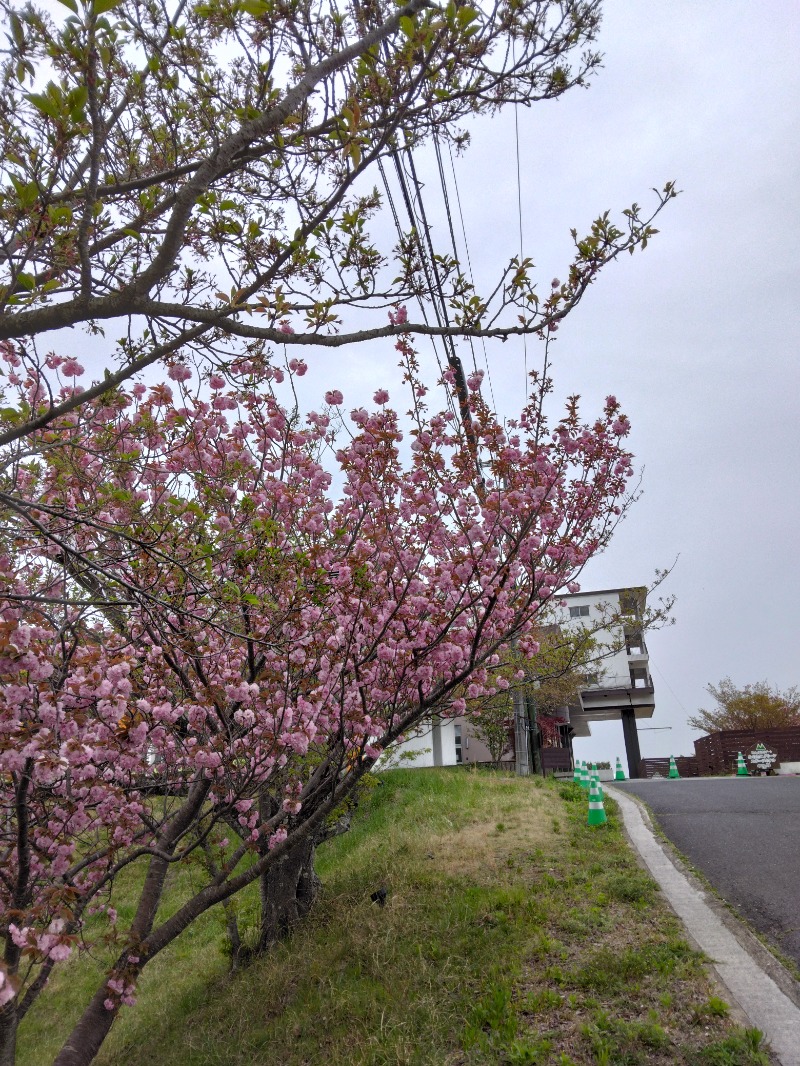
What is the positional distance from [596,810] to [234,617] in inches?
267

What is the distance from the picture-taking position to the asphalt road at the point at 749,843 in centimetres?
570

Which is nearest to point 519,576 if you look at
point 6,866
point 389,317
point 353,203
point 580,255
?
point 389,317

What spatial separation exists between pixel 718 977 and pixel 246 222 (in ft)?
18.9

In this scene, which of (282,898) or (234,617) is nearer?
(234,617)

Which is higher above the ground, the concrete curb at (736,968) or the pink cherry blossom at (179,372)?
the pink cherry blossom at (179,372)

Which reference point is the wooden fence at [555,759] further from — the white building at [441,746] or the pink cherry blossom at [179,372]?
→ the pink cherry blossom at [179,372]

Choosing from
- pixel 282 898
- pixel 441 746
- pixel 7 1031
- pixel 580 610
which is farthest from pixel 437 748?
pixel 7 1031

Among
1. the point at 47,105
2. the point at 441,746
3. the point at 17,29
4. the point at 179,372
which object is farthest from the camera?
the point at 441,746

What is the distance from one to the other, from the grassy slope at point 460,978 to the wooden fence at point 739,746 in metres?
16.8

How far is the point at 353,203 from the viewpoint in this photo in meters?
4.22

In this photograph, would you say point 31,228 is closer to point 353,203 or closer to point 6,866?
point 353,203

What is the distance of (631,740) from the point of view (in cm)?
3388

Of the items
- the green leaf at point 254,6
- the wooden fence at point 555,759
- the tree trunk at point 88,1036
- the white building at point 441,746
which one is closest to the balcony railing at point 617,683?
the white building at point 441,746

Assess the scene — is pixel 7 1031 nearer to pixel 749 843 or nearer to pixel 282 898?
pixel 282 898
